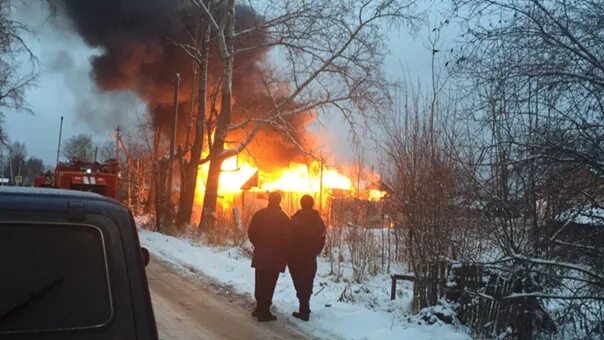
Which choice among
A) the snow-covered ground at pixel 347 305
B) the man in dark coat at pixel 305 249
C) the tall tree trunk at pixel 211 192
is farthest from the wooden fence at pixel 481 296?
the tall tree trunk at pixel 211 192

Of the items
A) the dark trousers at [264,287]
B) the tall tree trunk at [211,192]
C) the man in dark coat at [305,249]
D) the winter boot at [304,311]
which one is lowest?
the winter boot at [304,311]

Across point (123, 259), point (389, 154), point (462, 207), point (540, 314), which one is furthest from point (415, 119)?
point (123, 259)

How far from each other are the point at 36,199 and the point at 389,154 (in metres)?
7.79

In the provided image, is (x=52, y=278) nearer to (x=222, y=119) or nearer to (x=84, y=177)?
(x=84, y=177)

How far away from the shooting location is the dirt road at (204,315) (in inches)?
275

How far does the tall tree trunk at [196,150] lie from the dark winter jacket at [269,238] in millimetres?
15064

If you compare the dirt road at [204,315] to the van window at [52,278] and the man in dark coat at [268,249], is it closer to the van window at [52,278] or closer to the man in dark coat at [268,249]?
the man in dark coat at [268,249]

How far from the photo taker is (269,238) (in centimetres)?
797

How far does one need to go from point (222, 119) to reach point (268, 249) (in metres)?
14.1

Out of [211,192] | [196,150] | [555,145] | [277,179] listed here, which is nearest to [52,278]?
[555,145]

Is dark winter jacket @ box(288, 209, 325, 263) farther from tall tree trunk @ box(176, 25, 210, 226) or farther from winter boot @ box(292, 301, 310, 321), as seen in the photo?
tall tree trunk @ box(176, 25, 210, 226)

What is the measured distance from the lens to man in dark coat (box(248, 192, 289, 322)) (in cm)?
784

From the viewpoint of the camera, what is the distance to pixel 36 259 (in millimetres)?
2025

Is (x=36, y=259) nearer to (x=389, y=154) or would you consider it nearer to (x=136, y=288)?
(x=136, y=288)
